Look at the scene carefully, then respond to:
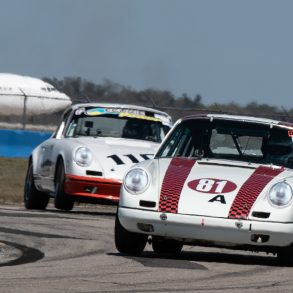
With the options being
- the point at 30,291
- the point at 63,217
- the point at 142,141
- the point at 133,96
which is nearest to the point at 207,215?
the point at 30,291

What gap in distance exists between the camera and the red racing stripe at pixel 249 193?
950cm

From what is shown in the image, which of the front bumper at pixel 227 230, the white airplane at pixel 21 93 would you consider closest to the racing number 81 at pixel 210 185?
the front bumper at pixel 227 230

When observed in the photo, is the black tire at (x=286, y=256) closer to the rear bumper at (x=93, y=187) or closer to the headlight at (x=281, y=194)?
the headlight at (x=281, y=194)

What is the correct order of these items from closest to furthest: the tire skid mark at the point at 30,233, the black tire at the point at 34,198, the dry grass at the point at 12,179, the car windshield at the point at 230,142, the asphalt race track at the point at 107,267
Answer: the asphalt race track at the point at 107,267
the car windshield at the point at 230,142
the tire skid mark at the point at 30,233
the black tire at the point at 34,198
the dry grass at the point at 12,179

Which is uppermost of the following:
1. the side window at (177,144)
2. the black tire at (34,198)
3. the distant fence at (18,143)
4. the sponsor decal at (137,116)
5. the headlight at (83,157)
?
the side window at (177,144)

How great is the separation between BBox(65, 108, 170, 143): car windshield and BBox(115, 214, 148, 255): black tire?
6.31 metres

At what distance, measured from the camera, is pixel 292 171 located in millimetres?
10211

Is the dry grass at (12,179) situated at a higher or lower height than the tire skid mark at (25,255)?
lower

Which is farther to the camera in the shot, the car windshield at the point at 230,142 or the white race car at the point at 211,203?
the car windshield at the point at 230,142

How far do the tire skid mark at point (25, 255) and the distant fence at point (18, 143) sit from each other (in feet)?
60.2

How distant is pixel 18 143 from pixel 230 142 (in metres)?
18.9

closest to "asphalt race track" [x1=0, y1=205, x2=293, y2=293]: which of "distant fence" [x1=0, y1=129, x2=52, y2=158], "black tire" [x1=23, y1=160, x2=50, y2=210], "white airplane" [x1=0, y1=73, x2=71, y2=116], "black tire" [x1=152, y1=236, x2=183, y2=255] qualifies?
"black tire" [x1=152, y1=236, x2=183, y2=255]

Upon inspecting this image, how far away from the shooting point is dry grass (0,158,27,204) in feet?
61.8

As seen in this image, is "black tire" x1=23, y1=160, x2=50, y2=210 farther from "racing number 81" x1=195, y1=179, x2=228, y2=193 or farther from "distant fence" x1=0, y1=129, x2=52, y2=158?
"distant fence" x1=0, y1=129, x2=52, y2=158
